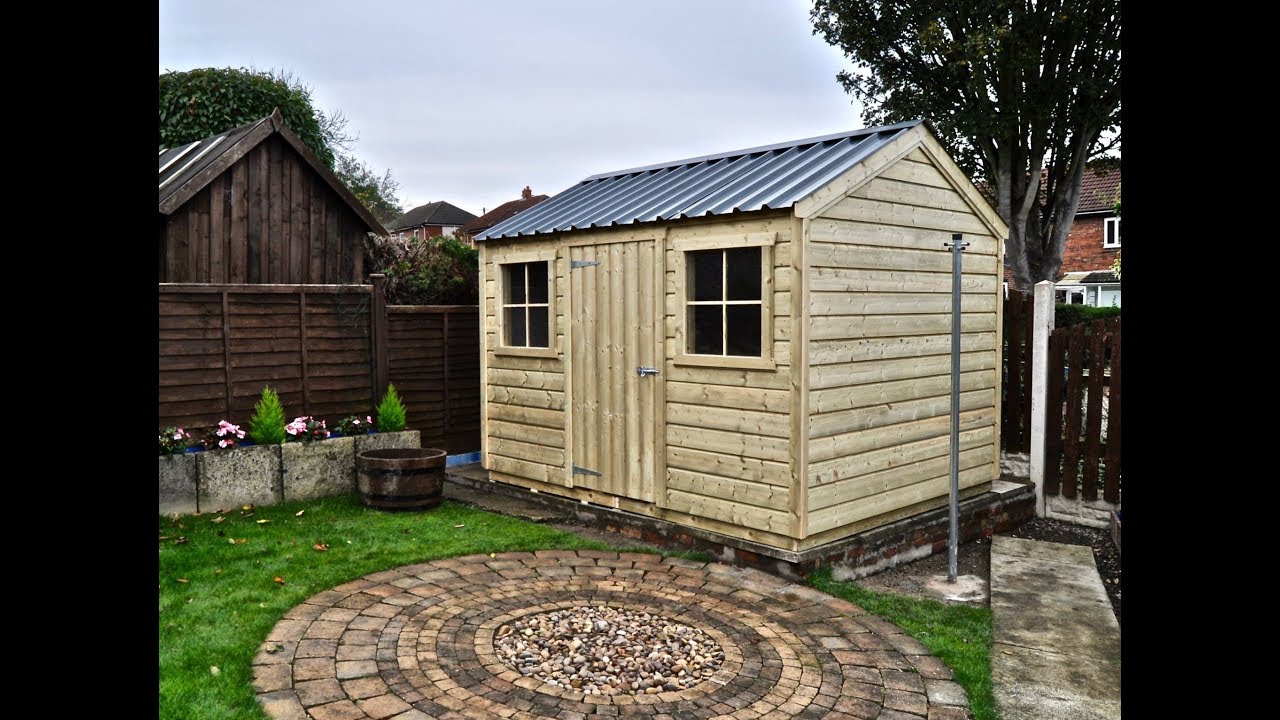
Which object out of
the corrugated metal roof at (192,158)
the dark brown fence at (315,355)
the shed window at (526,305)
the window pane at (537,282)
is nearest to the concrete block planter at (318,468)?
the dark brown fence at (315,355)

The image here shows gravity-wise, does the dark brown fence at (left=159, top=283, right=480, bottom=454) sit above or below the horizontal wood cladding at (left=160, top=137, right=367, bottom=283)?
below

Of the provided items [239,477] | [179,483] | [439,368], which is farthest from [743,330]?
[179,483]

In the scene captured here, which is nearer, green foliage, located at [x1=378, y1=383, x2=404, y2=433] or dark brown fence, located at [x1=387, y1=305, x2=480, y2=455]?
green foliage, located at [x1=378, y1=383, x2=404, y2=433]

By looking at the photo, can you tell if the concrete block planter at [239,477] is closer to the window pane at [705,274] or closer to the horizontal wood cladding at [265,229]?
the horizontal wood cladding at [265,229]

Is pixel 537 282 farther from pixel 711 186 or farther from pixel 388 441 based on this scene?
pixel 388 441

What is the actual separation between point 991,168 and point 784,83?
4.78 meters

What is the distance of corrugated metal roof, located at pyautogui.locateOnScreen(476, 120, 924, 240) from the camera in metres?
6.13

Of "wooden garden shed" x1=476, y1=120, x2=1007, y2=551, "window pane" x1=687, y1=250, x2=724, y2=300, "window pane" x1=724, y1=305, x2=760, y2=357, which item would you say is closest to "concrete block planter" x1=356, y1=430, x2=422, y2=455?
"wooden garden shed" x1=476, y1=120, x2=1007, y2=551

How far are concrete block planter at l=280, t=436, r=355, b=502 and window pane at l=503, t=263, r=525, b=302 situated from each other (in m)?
2.08

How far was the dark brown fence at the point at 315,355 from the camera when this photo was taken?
7633mm

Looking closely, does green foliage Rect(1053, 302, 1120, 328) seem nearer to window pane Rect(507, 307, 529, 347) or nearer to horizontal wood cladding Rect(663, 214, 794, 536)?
window pane Rect(507, 307, 529, 347)
